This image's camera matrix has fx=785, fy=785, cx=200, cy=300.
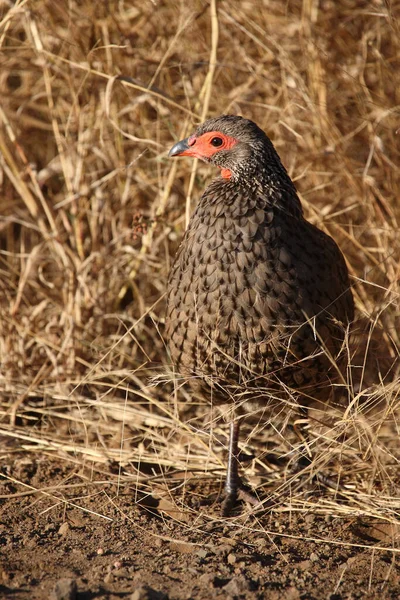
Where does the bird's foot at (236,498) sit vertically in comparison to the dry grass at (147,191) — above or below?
below

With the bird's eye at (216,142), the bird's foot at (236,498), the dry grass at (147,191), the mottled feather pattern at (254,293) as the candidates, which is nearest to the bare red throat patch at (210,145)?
→ the bird's eye at (216,142)

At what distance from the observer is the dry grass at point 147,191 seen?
3.84 metres

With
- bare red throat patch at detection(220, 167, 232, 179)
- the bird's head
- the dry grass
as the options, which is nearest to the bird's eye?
the bird's head

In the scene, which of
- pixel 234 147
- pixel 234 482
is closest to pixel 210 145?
pixel 234 147

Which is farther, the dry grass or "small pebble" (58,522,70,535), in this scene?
the dry grass

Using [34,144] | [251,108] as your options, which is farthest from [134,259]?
[34,144]

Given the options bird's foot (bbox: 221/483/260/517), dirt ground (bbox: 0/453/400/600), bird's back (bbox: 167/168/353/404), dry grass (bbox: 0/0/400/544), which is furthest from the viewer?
dry grass (bbox: 0/0/400/544)

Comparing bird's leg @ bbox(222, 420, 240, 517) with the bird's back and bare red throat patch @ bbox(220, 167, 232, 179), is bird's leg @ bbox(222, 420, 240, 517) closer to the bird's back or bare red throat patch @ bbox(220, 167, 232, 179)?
the bird's back

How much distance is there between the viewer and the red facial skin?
330 cm

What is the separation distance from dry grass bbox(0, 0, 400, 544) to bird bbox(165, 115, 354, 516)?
516mm

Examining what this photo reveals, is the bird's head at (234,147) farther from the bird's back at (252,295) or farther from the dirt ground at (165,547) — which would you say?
the dirt ground at (165,547)

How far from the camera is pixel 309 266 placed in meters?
3.19

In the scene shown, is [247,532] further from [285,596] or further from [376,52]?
[376,52]

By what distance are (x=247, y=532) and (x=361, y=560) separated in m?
0.48
